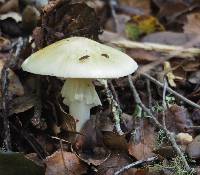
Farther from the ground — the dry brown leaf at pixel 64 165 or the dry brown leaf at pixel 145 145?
the dry brown leaf at pixel 64 165

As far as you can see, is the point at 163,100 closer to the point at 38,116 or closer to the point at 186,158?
the point at 186,158

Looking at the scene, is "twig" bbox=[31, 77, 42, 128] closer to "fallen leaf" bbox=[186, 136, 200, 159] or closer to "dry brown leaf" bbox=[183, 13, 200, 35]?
"fallen leaf" bbox=[186, 136, 200, 159]

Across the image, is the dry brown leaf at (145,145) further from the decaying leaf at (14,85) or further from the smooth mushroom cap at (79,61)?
the decaying leaf at (14,85)

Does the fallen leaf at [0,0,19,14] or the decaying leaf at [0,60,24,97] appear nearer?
the decaying leaf at [0,60,24,97]

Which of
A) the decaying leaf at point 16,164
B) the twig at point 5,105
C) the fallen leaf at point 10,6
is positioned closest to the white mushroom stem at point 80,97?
the twig at point 5,105

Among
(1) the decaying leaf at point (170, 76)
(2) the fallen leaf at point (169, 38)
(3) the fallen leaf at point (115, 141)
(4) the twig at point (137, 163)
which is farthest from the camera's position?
(2) the fallen leaf at point (169, 38)

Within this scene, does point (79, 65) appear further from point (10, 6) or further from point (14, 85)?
point (10, 6)

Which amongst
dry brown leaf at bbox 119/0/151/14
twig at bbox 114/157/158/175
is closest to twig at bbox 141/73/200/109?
twig at bbox 114/157/158/175

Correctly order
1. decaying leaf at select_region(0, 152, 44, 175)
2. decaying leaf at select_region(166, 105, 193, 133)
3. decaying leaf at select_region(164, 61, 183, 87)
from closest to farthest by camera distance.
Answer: decaying leaf at select_region(0, 152, 44, 175)
decaying leaf at select_region(166, 105, 193, 133)
decaying leaf at select_region(164, 61, 183, 87)
